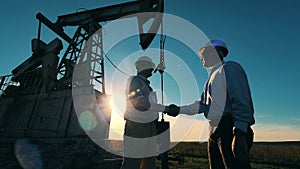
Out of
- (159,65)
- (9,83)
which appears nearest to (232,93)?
(159,65)

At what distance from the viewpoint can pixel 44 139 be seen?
30.3 ft

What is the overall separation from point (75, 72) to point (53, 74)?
1405 mm

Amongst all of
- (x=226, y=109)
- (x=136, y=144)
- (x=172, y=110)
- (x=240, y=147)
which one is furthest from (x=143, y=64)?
(x=240, y=147)

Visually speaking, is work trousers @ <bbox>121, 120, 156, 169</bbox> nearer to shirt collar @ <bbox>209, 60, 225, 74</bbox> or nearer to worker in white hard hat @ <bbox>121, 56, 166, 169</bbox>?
worker in white hard hat @ <bbox>121, 56, 166, 169</bbox>

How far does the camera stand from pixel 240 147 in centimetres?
169

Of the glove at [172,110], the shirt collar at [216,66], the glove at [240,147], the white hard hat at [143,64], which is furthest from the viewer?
the white hard hat at [143,64]

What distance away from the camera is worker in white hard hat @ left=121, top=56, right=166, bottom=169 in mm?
2490

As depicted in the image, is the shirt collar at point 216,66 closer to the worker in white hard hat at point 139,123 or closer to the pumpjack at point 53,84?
the worker in white hard hat at point 139,123

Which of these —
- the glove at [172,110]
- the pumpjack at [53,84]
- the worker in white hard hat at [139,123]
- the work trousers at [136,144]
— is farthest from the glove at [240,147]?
the pumpjack at [53,84]

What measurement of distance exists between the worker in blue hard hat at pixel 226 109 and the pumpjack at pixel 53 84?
7.21 metres

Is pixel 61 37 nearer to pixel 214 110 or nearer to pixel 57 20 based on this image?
pixel 57 20

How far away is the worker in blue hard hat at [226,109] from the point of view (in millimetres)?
1714

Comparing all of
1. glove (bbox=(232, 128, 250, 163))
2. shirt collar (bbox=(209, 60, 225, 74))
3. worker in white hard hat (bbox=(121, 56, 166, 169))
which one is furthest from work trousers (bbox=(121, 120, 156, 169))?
glove (bbox=(232, 128, 250, 163))

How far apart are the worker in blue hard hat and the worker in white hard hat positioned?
64 centimetres
